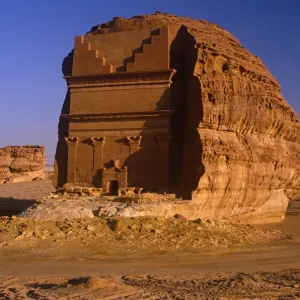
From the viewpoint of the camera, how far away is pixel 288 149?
24.1 m

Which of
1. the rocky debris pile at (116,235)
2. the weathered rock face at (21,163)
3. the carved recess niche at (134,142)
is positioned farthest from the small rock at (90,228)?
the weathered rock face at (21,163)

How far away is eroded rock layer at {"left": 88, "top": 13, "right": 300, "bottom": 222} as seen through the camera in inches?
728

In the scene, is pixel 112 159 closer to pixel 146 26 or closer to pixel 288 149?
pixel 146 26

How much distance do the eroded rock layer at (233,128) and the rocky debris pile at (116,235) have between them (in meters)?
2.96

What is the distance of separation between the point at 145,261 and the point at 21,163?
37652mm

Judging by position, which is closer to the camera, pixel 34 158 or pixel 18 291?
pixel 18 291

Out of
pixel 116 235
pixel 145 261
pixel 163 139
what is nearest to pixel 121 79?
pixel 163 139

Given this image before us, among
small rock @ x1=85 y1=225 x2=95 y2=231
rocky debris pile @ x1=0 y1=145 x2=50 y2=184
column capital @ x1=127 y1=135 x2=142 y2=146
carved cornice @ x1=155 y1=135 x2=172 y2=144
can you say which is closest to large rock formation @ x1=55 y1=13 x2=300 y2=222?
carved cornice @ x1=155 y1=135 x2=172 y2=144

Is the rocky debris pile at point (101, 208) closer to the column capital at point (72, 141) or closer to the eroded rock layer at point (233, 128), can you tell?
the eroded rock layer at point (233, 128)

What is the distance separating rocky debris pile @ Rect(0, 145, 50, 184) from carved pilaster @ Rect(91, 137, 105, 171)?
27.7 metres

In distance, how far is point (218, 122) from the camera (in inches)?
749

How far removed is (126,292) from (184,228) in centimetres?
706

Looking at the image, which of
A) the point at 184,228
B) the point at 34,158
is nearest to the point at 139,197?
the point at 184,228

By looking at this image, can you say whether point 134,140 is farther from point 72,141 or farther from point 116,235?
point 116,235
